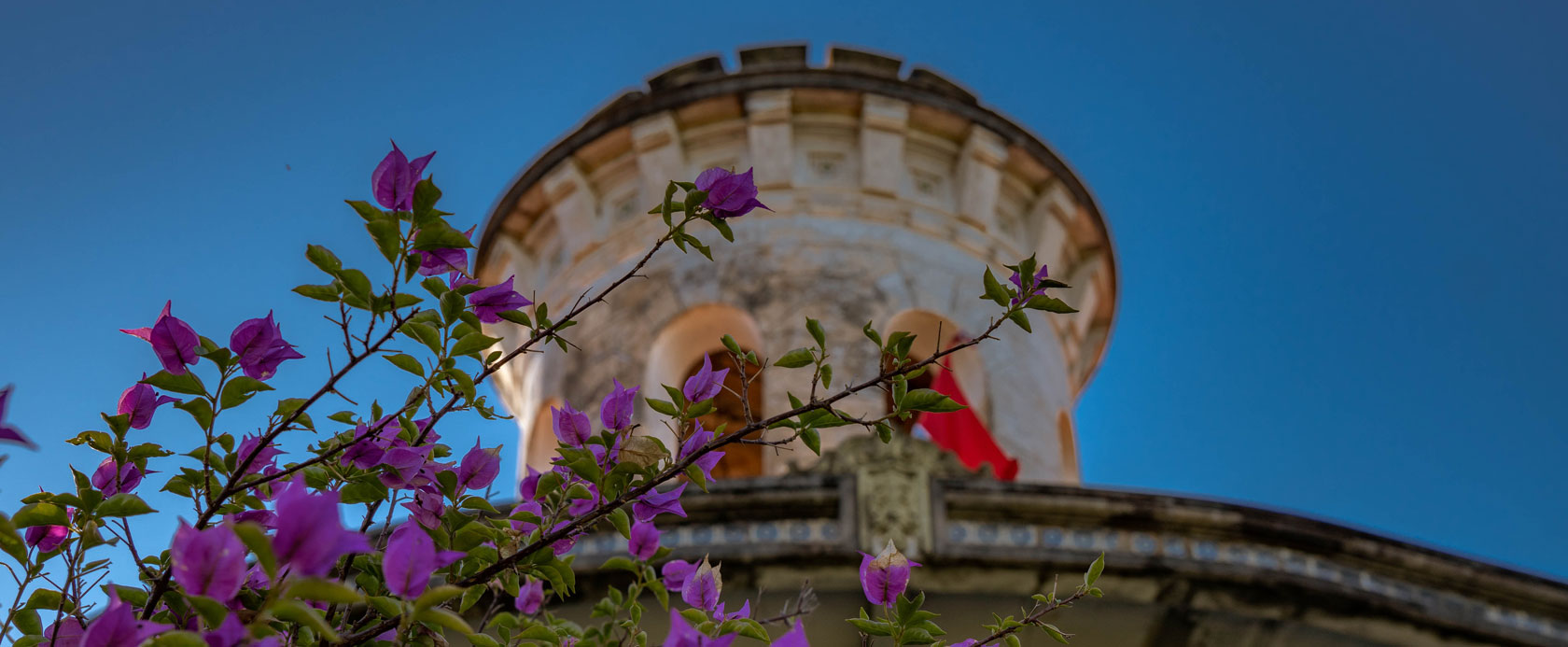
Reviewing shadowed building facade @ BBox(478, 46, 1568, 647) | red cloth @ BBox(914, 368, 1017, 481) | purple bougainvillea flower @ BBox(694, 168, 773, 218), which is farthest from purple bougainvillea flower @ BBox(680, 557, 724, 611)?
red cloth @ BBox(914, 368, 1017, 481)

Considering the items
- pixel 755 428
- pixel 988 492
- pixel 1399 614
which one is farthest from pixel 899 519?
pixel 755 428

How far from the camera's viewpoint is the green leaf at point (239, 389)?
2.50 metres

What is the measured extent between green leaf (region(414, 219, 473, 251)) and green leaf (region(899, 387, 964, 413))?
88 cm

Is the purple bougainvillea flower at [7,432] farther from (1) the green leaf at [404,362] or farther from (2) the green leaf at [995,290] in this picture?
(2) the green leaf at [995,290]

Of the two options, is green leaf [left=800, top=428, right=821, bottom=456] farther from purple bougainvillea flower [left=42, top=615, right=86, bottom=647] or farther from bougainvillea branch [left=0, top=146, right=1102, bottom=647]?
purple bougainvillea flower [left=42, top=615, right=86, bottom=647]

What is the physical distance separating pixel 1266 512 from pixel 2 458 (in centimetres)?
674

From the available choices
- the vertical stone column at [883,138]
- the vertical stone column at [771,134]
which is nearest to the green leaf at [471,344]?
the vertical stone column at [771,134]

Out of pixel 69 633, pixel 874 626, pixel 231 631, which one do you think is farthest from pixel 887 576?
pixel 69 633

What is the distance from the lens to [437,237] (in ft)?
7.88

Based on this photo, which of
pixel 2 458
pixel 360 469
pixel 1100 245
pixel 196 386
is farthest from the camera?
pixel 1100 245

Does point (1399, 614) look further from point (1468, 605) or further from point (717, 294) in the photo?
point (717, 294)

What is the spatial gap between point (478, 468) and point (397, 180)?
0.67m

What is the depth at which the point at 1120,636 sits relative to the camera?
7.26 meters

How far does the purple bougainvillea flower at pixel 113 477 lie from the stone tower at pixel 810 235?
28.9 feet
